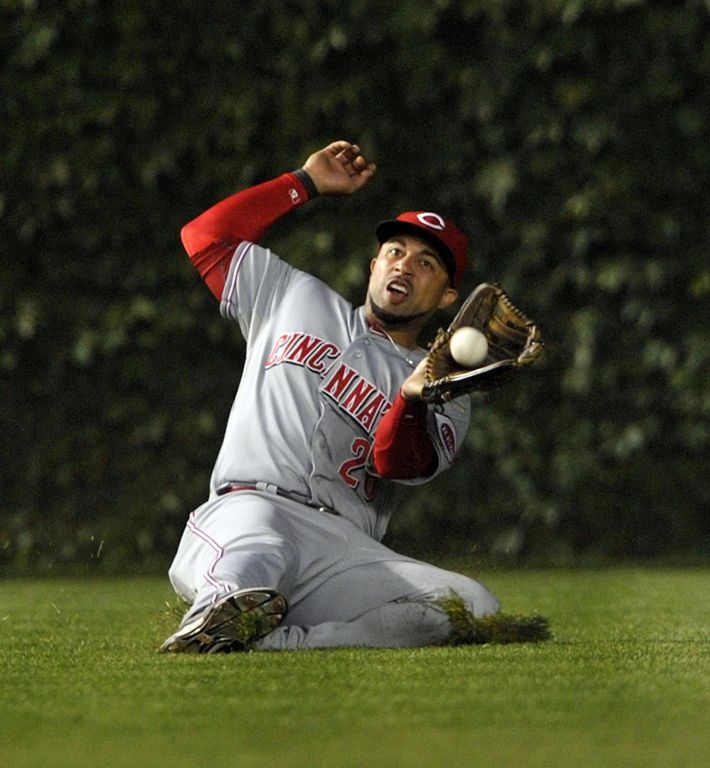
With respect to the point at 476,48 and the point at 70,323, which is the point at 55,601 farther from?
the point at 476,48

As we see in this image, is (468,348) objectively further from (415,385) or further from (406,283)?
(406,283)

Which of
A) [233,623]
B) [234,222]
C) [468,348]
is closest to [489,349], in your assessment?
[468,348]

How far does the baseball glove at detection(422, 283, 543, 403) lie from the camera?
414cm

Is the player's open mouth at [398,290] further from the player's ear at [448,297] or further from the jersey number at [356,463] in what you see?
the jersey number at [356,463]

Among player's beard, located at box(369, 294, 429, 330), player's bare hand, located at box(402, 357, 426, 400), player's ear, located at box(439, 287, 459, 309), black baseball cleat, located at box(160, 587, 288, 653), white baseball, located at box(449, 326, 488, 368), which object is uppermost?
player's ear, located at box(439, 287, 459, 309)

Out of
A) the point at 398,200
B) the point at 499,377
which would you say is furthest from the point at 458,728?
the point at 398,200

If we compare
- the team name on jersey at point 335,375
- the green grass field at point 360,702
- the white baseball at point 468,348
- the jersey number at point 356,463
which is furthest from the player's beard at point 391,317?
the green grass field at point 360,702

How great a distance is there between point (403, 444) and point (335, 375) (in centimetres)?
46

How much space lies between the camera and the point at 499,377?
419 centimetres

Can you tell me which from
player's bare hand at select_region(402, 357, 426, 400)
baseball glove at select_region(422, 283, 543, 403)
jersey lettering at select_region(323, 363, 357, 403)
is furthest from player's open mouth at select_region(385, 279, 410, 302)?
player's bare hand at select_region(402, 357, 426, 400)

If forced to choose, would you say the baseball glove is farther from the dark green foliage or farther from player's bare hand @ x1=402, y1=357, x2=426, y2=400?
the dark green foliage

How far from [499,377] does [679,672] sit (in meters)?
0.87

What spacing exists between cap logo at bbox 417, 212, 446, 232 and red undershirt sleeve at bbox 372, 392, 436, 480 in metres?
0.63

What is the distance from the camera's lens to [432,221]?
4.82 meters
